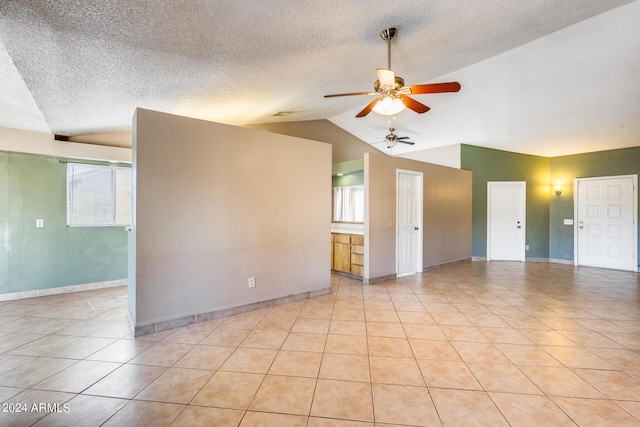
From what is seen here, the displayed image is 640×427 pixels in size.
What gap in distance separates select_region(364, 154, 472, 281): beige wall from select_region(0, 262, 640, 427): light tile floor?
1.33m

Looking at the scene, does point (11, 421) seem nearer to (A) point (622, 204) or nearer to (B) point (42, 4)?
(B) point (42, 4)

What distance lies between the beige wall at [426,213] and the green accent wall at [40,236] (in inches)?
182

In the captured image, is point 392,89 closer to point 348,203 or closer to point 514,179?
point 348,203

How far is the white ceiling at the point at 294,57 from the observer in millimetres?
2131

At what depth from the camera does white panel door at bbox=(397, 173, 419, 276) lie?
5.52 meters

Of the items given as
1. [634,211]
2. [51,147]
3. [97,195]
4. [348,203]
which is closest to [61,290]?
[97,195]

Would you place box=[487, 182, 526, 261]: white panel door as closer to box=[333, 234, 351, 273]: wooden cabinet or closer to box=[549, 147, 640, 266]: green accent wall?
box=[549, 147, 640, 266]: green accent wall

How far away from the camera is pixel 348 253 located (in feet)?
17.8

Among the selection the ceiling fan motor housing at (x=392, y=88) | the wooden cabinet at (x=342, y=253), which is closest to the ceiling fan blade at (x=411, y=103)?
the ceiling fan motor housing at (x=392, y=88)

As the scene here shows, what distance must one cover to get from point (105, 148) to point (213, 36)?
340cm

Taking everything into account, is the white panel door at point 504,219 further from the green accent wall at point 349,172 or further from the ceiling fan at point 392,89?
the ceiling fan at point 392,89

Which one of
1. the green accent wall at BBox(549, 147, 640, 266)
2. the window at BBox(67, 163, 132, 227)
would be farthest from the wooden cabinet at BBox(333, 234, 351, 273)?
the green accent wall at BBox(549, 147, 640, 266)

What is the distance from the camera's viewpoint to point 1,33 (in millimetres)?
1973

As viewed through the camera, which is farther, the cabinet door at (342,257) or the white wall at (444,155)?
the white wall at (444,155)
